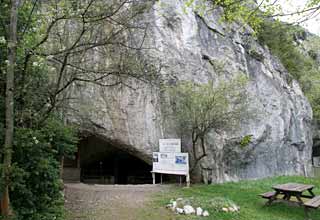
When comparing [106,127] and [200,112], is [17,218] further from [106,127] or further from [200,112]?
[106,127]

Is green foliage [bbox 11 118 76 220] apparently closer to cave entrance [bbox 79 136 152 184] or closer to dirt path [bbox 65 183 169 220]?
dirt path [bbox 65 183 169 220]

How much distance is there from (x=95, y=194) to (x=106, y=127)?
10.8 feet

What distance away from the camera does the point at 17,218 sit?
331cm

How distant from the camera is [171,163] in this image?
360 inches

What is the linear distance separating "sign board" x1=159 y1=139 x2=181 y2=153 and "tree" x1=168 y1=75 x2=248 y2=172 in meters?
0.52

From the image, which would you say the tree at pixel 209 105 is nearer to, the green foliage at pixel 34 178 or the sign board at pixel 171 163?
the sign board at pixel 171 163

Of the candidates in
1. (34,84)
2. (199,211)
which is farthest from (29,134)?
(199,211)

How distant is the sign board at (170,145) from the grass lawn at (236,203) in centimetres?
→ 125

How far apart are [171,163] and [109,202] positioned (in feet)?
10.1

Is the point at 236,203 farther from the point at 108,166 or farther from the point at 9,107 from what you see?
the point at 108,166

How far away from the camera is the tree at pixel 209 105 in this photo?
8.17 meters

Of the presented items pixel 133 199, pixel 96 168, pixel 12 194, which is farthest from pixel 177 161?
pixel 96 168

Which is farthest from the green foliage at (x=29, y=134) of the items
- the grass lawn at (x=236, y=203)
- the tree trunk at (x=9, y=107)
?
the grass lawn at (x=236, y=203)

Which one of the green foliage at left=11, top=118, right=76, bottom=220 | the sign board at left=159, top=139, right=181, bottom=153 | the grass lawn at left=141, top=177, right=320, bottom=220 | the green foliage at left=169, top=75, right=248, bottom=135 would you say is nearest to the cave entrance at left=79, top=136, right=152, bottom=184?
the sign board at left=159, top=139, right=181, bottom=153
